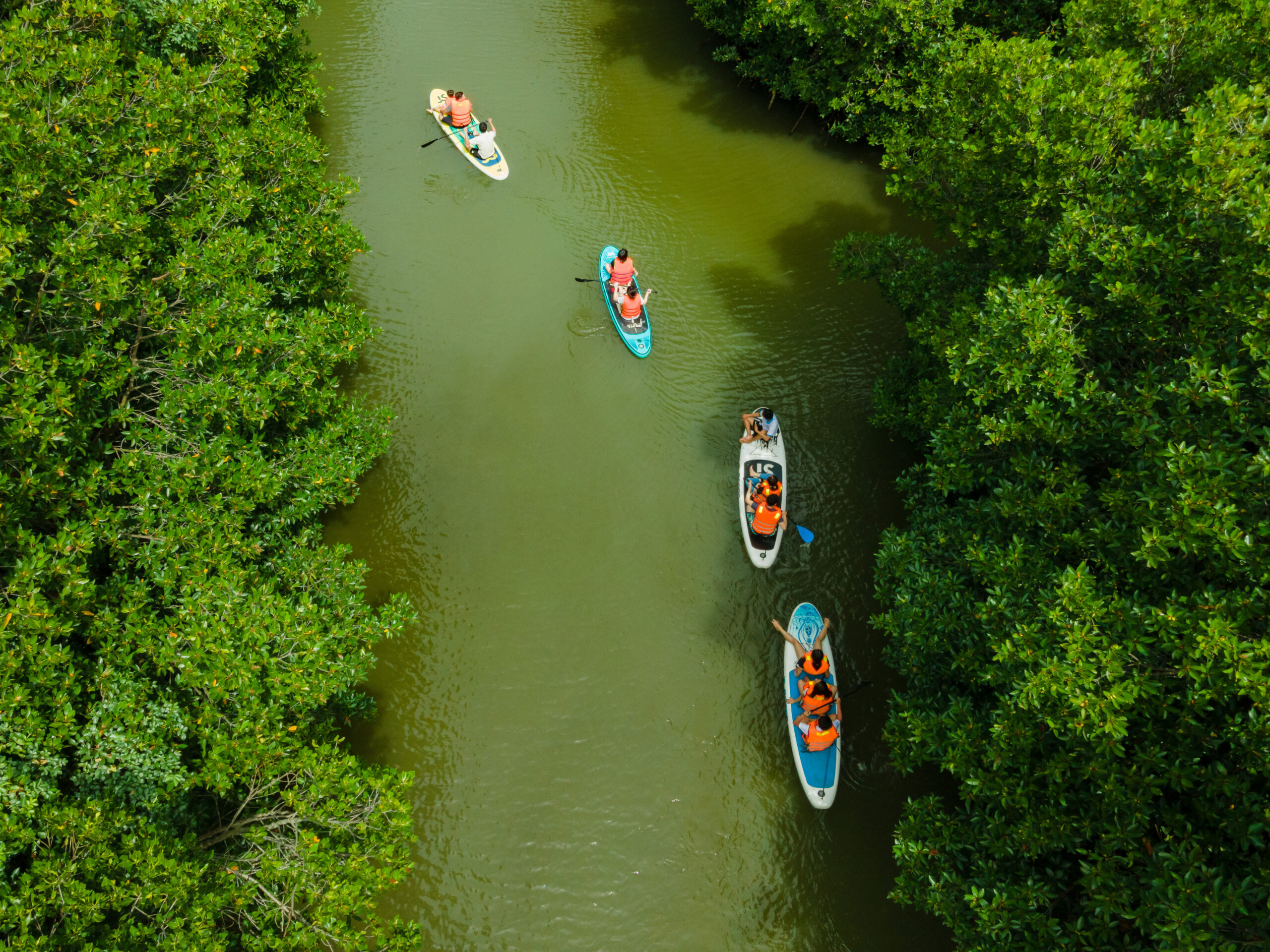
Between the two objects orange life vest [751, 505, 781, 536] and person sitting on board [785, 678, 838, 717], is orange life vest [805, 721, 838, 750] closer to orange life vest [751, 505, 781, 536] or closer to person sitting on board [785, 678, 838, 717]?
person sitting on board [785, 678, 838, 717]

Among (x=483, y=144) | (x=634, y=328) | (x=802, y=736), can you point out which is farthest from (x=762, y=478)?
(x=483, y=144)

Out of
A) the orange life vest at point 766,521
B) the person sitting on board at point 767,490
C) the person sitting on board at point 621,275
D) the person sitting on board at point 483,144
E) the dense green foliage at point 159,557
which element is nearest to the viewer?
the dense green foliage at point 159,557

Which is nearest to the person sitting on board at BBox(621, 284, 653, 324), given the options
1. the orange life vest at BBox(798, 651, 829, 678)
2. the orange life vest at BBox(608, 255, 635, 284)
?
the orange life vest at BBox(608, 255, 635, 284)

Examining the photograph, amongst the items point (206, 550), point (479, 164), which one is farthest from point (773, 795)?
point (479, 164)

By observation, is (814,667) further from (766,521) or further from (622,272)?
(622,272)

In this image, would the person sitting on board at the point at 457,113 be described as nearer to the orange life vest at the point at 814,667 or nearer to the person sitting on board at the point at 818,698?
the orange life vest at the point at 814,667

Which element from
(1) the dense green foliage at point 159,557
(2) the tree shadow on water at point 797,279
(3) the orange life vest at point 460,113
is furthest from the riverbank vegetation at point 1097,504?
(3) the orange life vest at point 460,113
